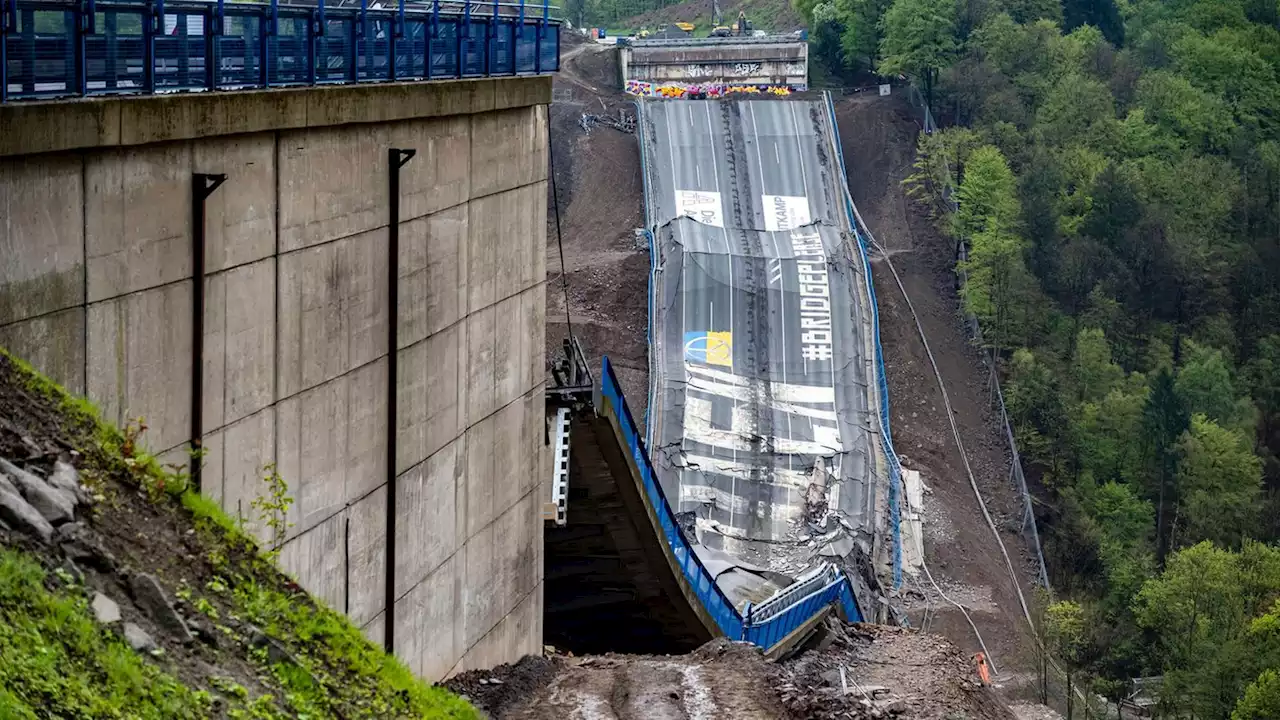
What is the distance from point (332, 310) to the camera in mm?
17906

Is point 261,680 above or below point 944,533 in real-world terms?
above

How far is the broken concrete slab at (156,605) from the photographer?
11.3 meters

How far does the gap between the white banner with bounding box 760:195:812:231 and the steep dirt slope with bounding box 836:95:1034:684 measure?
392 cm

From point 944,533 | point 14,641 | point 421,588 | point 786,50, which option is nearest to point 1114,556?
point 944,533

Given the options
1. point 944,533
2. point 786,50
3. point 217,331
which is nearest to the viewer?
point 217,331

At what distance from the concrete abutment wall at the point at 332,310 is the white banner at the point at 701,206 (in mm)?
48269

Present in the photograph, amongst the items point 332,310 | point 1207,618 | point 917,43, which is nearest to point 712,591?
point 332,310

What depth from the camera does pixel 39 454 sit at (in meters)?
11.7

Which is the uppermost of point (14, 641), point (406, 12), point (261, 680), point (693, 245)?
point (406, 12)

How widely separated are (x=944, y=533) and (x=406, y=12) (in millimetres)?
38123

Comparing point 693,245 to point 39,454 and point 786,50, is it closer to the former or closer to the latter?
point 786,50

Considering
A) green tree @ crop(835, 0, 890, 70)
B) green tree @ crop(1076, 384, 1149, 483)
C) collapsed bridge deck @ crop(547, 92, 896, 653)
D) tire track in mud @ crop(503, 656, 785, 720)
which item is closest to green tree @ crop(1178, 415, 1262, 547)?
green tree @ crop(1076, 384, 1149, 483)

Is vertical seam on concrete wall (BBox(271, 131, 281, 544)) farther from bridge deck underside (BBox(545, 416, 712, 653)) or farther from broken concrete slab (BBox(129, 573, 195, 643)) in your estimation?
bridge deck underside (BBox(545, 416, 712, 653))

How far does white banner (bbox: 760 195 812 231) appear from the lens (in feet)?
239
